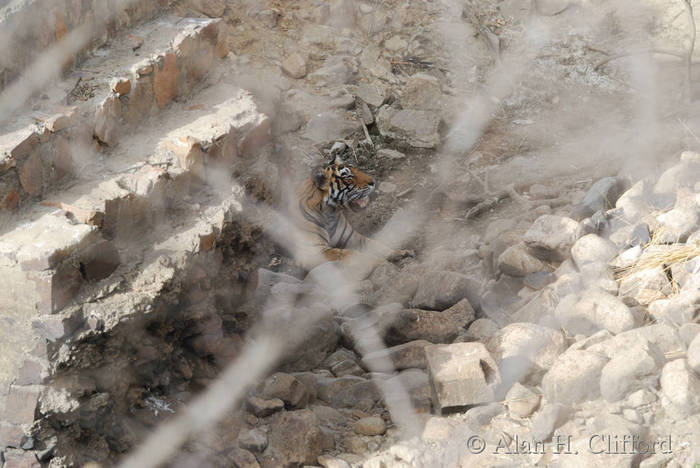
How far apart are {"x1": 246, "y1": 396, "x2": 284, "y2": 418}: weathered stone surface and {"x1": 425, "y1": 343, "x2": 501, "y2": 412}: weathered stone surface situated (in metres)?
0.46

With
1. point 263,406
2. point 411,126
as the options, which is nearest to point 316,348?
point 263,406

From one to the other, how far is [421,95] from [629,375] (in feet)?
10.1

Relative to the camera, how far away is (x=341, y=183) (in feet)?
13.6

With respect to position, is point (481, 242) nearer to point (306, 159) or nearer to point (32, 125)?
point (306, 159)

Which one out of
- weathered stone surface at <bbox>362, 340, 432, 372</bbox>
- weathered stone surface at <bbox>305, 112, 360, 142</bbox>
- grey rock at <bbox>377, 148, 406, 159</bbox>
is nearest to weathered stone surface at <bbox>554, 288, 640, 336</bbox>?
weathered stone surface at <bbox>362, 340, 432, 372</bbox>

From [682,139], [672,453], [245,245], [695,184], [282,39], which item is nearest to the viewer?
[672,453]

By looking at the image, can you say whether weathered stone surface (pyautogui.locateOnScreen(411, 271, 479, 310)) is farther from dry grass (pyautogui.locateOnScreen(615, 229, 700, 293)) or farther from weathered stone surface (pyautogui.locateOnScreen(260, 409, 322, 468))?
weathered stone surface (pyautogui.locateOnScreen(260, 409, 322, 468))

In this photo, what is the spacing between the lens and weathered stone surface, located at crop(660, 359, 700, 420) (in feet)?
5.90

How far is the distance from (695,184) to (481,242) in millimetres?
952

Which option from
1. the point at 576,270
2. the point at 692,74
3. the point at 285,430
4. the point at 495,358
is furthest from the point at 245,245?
the point at 692,74

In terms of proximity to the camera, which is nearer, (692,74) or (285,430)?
(285,430)

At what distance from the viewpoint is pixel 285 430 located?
2.04 meters

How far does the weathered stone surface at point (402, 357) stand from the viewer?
7.86ft

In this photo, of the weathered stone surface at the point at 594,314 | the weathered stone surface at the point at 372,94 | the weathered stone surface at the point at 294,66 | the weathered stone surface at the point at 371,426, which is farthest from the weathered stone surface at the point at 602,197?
the weathered stone surface at the point at 294,66
